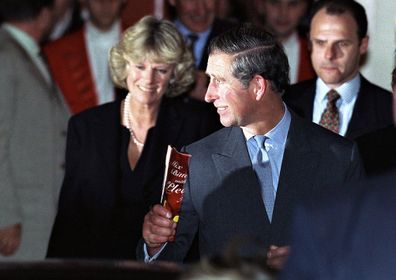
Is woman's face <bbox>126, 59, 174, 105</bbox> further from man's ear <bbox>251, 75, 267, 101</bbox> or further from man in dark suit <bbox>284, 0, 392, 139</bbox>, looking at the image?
man's ear <bbox>251, 75, 267, 101</bbox>

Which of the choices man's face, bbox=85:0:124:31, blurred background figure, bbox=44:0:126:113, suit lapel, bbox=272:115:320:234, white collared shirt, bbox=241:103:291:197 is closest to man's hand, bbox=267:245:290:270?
suit lapel, bbox=272:115:320:234

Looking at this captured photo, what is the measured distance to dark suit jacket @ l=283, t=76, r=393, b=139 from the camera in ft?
19.6

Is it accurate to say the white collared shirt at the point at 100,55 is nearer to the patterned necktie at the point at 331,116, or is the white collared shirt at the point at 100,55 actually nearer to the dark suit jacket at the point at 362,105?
the dark suit jacket at the point at 362,105

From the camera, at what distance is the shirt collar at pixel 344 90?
6.13m

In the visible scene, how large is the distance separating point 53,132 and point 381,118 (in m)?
1.94

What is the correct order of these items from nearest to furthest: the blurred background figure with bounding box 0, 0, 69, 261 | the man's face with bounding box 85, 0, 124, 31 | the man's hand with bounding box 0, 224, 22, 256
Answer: the man's hand with bounding box 0, 224, 22, 256 < the blurred background figure with bounding box 0, 0, 69, 261 < the man's face with bounding box 85, 0, 124, 31

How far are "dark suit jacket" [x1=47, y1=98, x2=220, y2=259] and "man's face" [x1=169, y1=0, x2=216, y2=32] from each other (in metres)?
1.75

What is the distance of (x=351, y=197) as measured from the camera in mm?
2680

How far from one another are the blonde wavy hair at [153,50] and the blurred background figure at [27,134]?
834mm

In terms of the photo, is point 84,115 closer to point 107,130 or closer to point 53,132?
point 107,130

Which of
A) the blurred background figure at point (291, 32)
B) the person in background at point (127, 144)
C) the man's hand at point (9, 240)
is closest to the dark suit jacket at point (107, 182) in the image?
the person in background at point (127, 144)

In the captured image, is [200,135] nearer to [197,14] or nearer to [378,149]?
[378,149]

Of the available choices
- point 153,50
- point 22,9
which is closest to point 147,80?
point 153,50

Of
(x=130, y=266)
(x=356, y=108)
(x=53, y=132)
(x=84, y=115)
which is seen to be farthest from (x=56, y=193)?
(x=130, y=266)
